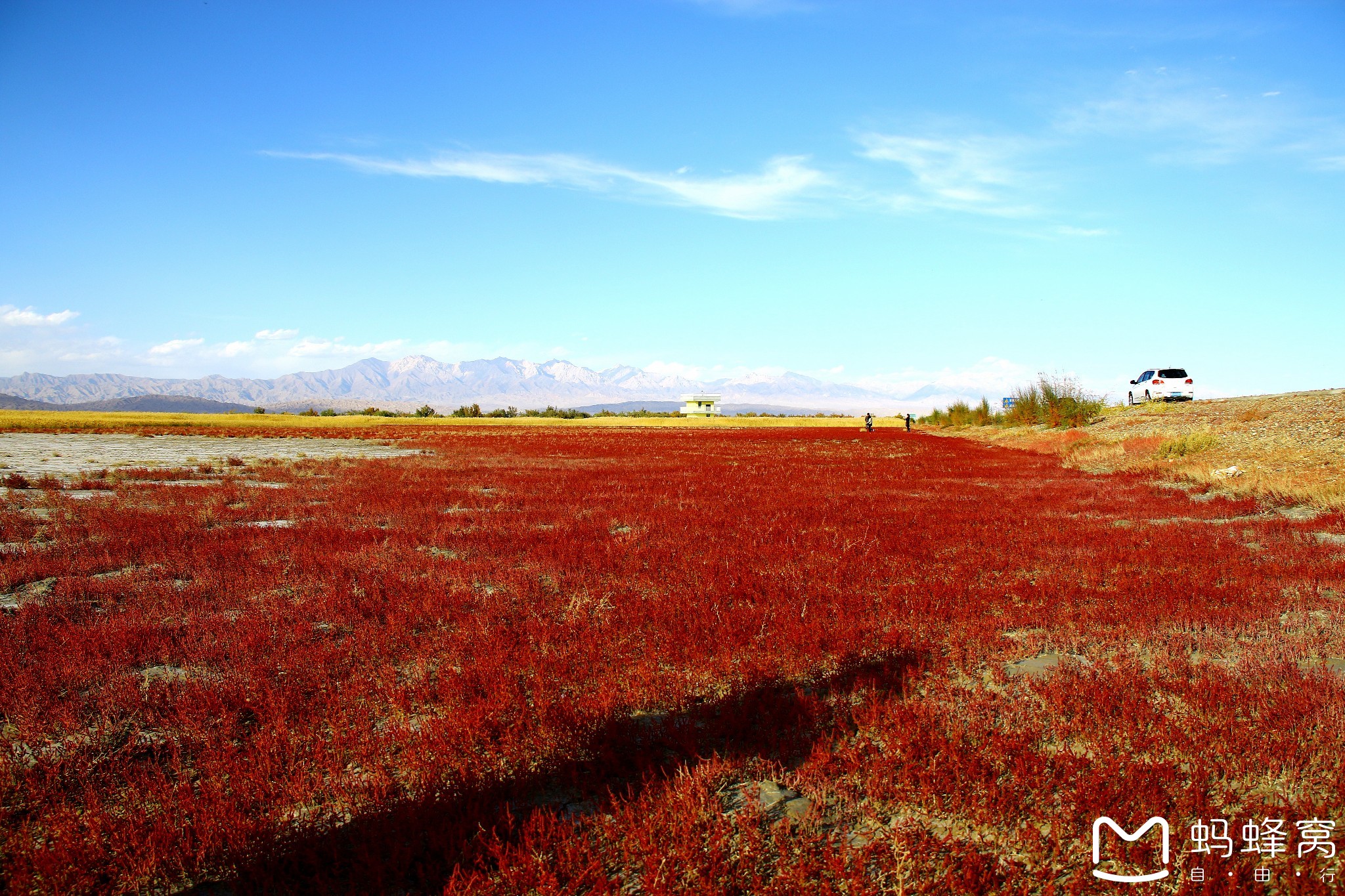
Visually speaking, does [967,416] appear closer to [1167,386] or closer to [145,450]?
[1167,386]

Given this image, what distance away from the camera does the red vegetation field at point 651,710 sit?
10.5 ft

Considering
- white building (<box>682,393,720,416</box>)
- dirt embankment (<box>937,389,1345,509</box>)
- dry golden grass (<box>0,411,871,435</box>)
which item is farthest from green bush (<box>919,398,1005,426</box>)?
white building (<box>682,393,720,416</box>)

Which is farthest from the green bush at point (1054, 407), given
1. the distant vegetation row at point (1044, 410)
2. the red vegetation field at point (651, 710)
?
the red vegetation field at point (651, 710)

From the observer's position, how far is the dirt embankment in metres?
15.6

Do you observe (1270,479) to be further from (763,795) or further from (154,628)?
(154,628)

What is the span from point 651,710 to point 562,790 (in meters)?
1.06

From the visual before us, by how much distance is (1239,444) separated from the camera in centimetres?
2186

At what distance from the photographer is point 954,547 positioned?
34.0ft

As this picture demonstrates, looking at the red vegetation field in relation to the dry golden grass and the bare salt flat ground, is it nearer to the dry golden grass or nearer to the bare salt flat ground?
the bare salt flat ground

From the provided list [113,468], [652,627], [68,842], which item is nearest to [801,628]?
[652,627]

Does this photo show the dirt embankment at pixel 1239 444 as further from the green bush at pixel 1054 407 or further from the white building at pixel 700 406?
the white building at pixel 700 406

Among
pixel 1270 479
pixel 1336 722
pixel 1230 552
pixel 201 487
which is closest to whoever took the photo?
pixel 1336 722

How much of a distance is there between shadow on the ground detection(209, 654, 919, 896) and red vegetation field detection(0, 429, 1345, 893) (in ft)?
0.07

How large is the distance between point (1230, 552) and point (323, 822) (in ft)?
37.1
